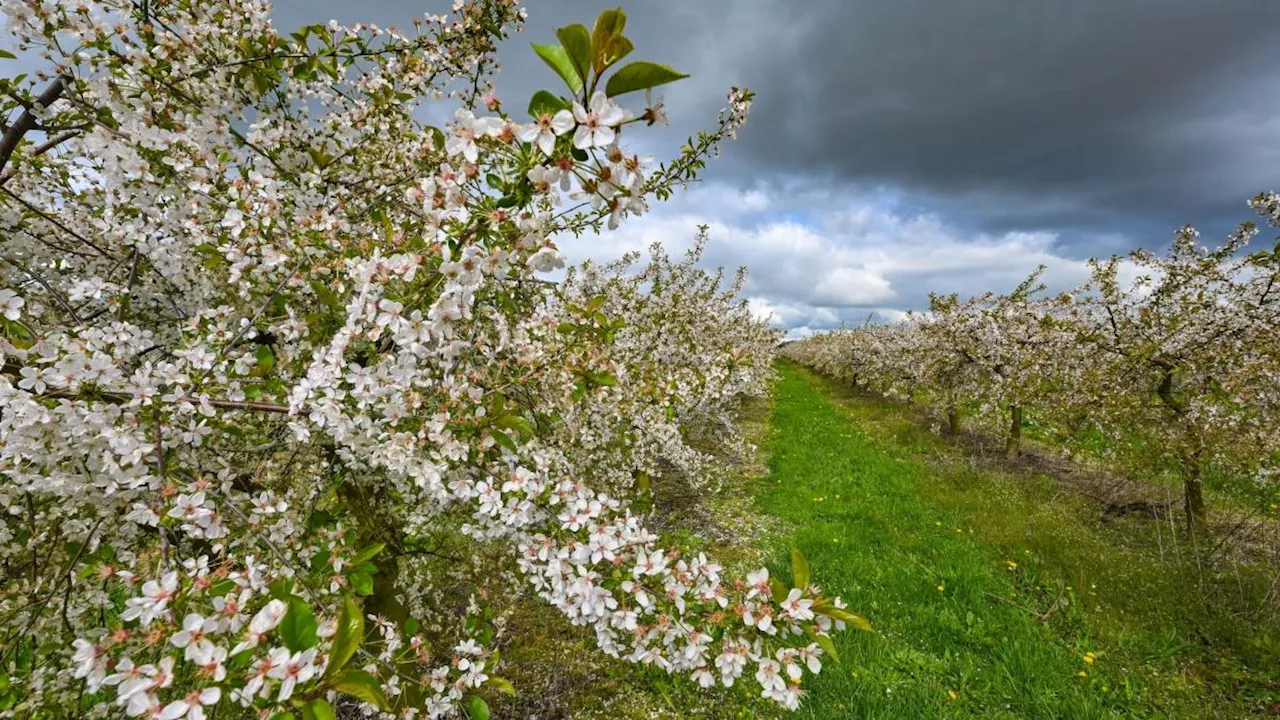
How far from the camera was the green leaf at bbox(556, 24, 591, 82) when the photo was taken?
52.2 inches

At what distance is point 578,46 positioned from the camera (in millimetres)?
1389

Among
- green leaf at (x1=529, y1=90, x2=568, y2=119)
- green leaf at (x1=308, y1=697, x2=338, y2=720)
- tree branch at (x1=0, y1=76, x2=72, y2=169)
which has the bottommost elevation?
green leaf at (x1=308, y1=697, x2=338, y2=720)

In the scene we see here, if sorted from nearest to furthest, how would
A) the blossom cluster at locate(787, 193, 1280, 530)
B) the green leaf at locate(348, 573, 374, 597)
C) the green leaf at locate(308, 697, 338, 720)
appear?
the green leaf at locate(308, 697, 338, 720) → the green leaf at locate(348, 573, 374, 597) → the blossom cluster at locate(787, 193, 1280, 530)

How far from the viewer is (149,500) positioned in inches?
82.9

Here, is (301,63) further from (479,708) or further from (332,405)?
(479,708)

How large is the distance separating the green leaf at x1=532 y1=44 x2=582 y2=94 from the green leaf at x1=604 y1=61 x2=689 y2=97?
0.09m

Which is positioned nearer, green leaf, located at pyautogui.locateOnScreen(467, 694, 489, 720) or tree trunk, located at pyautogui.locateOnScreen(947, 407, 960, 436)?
green leaf, located at pyautogui.locateOnScreen(467, 694, 489, 720)

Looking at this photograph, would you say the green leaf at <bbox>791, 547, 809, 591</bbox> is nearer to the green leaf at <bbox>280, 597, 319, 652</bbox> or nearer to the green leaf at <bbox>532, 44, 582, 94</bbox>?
the green leaf at <bbox>280, 597, 319, 652</bbox>

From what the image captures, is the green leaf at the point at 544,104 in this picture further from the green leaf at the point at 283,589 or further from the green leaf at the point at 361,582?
the green leaf at the point at 361,582

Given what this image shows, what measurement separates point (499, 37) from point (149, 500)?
3.81 meters

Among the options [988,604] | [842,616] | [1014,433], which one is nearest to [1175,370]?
[988,604]

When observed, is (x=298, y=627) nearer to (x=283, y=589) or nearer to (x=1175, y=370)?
(x=283, y=589)

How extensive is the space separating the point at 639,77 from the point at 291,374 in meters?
2.19

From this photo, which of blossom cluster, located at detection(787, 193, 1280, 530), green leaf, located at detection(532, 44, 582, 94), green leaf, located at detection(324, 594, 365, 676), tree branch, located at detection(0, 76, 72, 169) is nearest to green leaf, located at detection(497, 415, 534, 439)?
green leaf, located at detection(324, 594, 365, 676)
